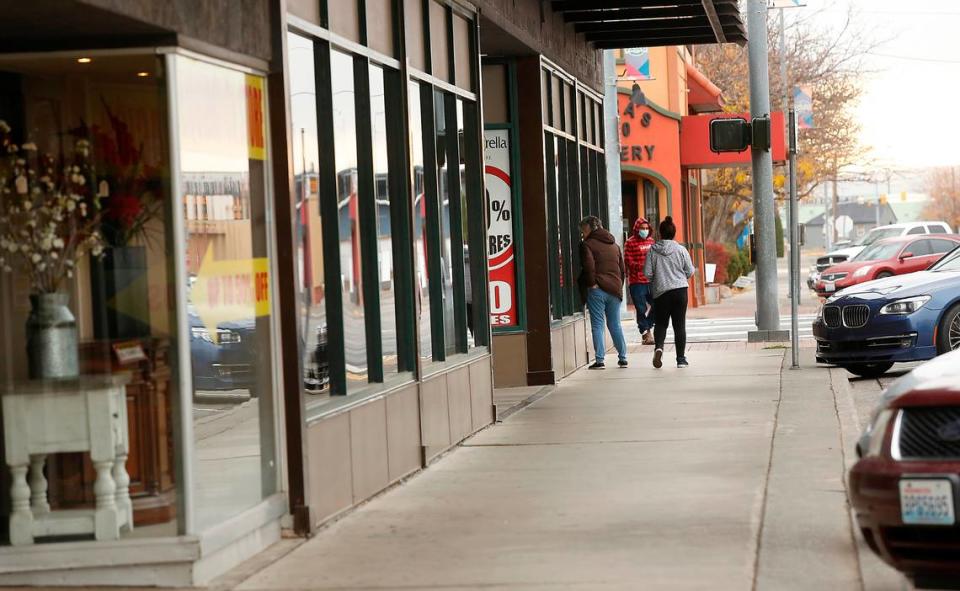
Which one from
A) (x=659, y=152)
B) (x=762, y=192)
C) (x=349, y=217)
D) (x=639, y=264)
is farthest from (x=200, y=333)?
(x=659, y=152)

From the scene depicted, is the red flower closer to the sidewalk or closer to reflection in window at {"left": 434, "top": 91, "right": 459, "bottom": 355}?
the sidewalk

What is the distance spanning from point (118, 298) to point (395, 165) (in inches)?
152

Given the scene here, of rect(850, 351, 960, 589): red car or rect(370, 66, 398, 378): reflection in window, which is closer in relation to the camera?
rect(850, 351, 960, 589): red car

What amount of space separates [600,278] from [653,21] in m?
3.54

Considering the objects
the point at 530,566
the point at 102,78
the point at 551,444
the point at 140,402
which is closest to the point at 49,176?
the point at 102,78

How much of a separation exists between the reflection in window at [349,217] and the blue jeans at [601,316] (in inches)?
338

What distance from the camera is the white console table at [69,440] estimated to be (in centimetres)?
699

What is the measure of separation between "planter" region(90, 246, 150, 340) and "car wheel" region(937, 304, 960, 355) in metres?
9.93

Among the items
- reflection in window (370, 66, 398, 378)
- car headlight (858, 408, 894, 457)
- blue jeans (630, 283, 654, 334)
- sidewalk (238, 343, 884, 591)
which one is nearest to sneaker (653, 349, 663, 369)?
blue jeans (630, 283, 654, 334)

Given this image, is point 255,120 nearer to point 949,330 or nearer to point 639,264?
point 949,330

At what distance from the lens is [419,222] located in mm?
11227

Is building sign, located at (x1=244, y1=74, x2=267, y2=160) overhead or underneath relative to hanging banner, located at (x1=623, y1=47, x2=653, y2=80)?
underneath

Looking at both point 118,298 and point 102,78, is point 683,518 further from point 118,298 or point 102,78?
point 102,78

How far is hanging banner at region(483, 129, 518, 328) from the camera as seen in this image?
52.2 ft
